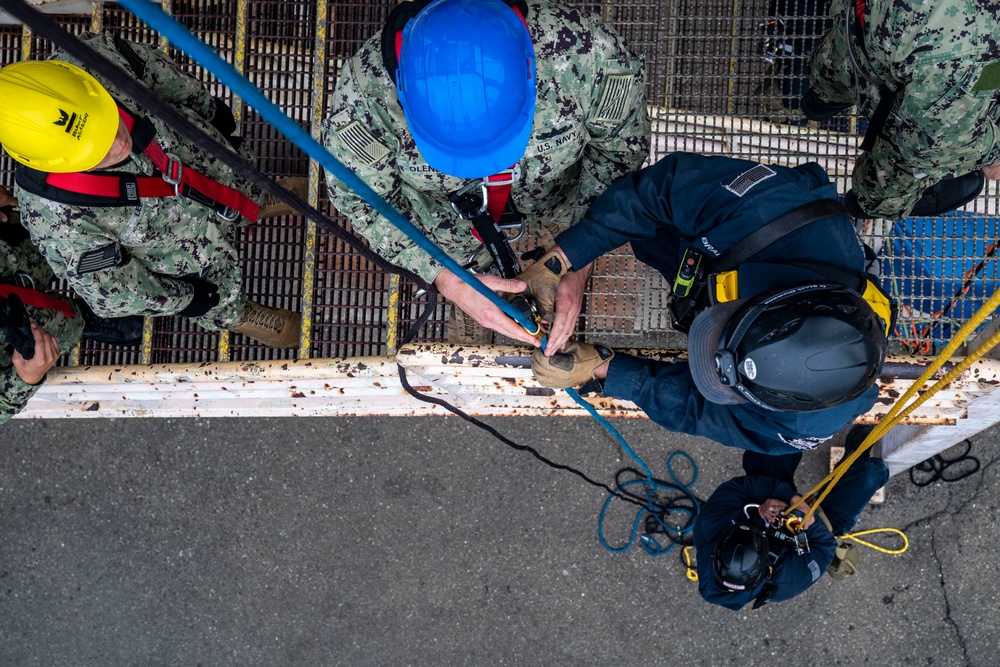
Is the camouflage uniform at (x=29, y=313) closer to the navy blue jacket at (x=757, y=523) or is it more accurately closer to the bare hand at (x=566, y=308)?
the bare hand at (x=566, y=308)

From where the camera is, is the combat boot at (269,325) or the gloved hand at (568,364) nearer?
the gloved hand at (568,364)

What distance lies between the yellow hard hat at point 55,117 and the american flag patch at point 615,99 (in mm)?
1661

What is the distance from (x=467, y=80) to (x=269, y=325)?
2.07m

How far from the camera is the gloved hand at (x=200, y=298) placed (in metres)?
3.08

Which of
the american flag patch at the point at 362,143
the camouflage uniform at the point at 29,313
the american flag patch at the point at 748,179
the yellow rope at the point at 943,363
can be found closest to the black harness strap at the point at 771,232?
the american flag patch at the point at 748,179

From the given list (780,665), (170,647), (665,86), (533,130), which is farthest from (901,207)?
(170,647)

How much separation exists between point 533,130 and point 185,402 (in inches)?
71.6

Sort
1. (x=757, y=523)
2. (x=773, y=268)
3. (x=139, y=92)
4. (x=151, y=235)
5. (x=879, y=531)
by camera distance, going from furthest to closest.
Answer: (x=879, y=531)
(x=757, y=523)
(x=151, y=235)
(x=773, y=268)
(x=139, y=92)

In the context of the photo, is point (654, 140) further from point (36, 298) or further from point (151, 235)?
point (36, 298)

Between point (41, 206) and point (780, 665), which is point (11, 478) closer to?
point (41, 206)

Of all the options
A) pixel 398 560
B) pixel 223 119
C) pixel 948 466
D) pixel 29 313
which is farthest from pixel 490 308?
pixel 948 466

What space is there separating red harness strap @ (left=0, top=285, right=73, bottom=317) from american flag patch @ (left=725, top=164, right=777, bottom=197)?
2.80 m

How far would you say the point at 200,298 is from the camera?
3.09m

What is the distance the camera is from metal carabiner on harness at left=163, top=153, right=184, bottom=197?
2.74 meters
